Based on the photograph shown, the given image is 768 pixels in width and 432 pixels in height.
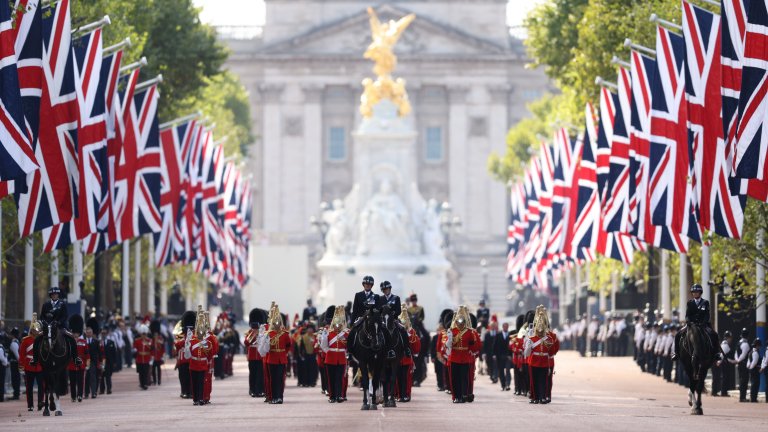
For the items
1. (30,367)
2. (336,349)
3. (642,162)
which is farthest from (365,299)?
(642,162)

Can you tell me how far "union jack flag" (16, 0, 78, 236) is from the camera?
42562mm

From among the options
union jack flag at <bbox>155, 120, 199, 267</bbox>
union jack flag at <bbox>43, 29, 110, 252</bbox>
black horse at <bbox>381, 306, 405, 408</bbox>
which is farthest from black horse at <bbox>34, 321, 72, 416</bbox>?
union jack flag at <bbox>155, 120, 199, 267</bbox>

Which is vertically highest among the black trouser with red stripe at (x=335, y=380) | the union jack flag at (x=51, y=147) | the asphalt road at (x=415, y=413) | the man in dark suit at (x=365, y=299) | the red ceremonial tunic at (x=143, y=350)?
the union jack flag at (x=51, y=147)

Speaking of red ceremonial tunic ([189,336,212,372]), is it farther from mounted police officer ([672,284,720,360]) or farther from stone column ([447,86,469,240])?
stone column ([447,86,469,240])

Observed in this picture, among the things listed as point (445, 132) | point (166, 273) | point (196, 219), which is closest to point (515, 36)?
point (445, 132)

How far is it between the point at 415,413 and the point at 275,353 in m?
6.12

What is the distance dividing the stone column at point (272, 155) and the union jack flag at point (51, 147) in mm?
124081

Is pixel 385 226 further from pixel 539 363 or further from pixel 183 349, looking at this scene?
pixel 539 363

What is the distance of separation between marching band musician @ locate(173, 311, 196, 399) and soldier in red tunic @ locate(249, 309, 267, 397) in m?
1.43

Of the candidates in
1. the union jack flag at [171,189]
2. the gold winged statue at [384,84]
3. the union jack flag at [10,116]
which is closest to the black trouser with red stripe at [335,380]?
the union jack flag at [10,116]

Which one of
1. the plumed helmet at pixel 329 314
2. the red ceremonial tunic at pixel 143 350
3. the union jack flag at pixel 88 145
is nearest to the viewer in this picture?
the plumed helmet at pixel 329 314

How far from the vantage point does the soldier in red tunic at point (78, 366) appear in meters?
41.7

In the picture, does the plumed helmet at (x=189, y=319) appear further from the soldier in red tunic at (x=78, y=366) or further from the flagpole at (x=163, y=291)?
the flagpole at (x=163, y=291)

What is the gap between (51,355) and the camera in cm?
3775
